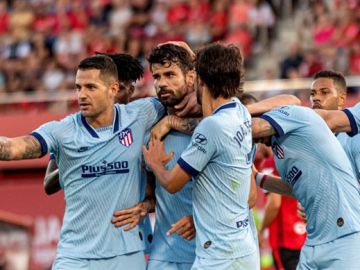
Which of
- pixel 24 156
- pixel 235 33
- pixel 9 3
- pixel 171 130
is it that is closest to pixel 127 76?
pixel 171 130

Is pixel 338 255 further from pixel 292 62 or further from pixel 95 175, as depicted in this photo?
pixel 292 62

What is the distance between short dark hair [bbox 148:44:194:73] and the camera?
793cm

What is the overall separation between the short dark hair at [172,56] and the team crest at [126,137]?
0.51 metres

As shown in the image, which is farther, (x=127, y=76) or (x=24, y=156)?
(x=127, y=76)

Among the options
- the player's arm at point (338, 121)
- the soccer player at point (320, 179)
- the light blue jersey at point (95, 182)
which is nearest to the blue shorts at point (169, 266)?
the light blue jersey at point (95, 182)

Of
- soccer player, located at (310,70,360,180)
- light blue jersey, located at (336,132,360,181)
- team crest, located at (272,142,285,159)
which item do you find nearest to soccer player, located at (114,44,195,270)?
team crest, located at (272,142,285,159)

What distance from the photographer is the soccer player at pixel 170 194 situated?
7.87m

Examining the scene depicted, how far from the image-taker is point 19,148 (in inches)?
296

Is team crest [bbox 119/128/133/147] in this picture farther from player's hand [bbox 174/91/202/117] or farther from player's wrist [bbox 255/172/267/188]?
player's wrist [bbox 255/172/267/188]

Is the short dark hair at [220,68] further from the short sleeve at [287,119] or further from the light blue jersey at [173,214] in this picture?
the light blue jersey at [173,214]

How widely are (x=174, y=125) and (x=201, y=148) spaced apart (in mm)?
727

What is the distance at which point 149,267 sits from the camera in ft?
26.2

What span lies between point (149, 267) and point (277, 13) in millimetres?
12514

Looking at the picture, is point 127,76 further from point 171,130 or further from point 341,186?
point 341,186
